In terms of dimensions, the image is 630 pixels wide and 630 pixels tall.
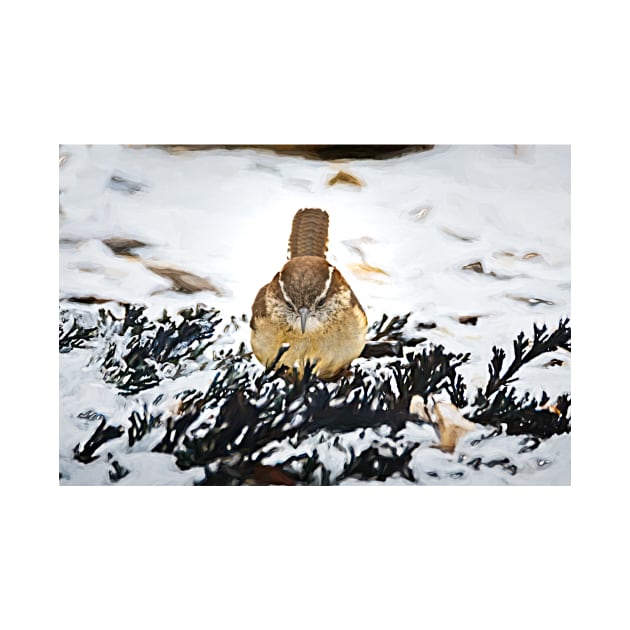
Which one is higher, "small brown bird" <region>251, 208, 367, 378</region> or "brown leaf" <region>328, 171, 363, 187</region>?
"brown leaf" <region>328, 171, 363, 187</region>

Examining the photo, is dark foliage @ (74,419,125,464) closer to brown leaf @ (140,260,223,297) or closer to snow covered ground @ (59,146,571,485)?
snow covered ground @ (59,146,571,485)

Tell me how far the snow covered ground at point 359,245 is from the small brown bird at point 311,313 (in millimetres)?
59

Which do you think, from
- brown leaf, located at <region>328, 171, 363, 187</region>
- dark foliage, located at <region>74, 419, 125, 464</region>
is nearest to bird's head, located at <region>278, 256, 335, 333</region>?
brown leaf, located at <region>328, 171, 363, 187</region>

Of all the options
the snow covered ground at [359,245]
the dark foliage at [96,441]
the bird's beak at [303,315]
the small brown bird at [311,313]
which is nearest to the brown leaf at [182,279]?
the snow covered ground at [359,245]

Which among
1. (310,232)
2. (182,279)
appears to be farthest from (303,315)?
(182,279)

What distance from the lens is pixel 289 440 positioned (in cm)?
298

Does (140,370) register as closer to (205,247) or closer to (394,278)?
(205,247)

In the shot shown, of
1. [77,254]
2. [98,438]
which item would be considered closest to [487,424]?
[98,438]

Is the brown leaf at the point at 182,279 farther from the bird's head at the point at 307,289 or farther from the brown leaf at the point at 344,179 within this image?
the brown leaf at the point at 344,179

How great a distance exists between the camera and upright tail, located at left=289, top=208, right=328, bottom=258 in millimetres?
3002

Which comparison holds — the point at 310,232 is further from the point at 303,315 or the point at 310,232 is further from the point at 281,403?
the point at 281,403

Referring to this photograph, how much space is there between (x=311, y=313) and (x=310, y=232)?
35 cm

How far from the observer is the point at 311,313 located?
3004 mm

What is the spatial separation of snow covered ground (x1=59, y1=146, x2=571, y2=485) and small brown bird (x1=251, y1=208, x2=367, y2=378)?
6 cm
